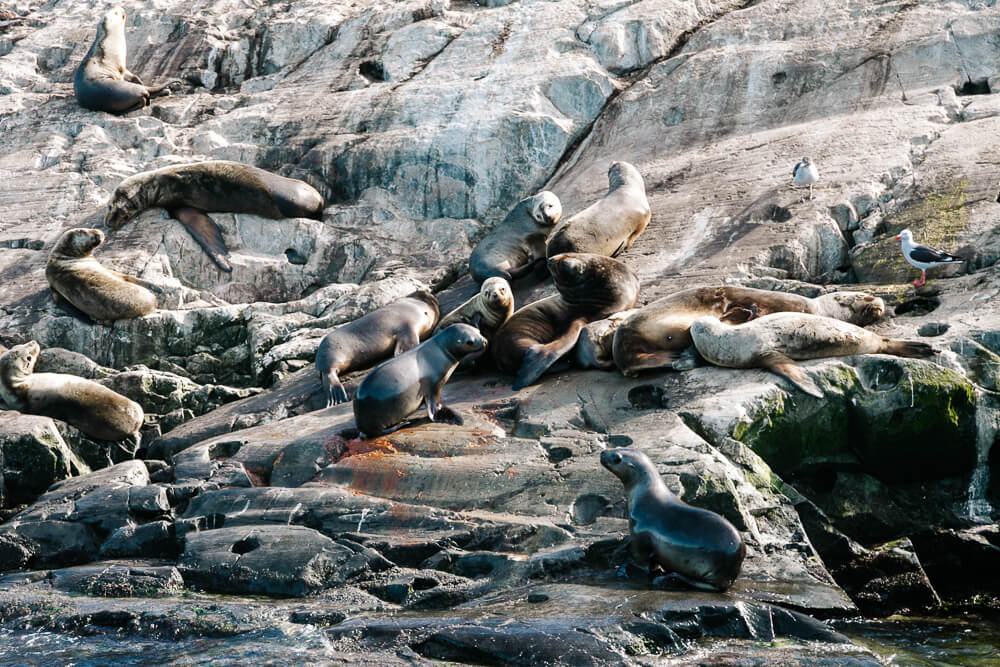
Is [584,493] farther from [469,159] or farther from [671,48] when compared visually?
[671,48]

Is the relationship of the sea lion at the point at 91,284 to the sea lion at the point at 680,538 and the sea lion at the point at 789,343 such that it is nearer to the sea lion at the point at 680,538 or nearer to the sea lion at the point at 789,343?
the sea lion at the point at 789,343

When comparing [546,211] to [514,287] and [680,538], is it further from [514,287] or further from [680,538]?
[680,538]

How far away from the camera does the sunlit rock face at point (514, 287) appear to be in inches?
251

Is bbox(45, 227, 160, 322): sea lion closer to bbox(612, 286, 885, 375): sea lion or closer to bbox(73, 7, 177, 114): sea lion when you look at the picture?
bbox(73, 7, 177, 114): sea lion

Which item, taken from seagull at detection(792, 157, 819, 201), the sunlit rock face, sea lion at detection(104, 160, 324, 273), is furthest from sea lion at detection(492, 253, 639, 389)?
sea lion at detection(104, 160, 324, 273)

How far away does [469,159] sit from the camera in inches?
571

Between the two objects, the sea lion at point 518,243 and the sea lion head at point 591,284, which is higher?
the sea lion head at point 591,284

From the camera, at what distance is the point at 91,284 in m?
12.1

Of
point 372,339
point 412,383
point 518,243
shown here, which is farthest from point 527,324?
point 518,243

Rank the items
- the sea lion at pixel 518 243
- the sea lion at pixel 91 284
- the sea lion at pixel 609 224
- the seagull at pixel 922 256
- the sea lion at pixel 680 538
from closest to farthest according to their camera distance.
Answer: the sea lion at pixel 680 538, the seagull at pixel 922 256, the sea lion at pixel 609 224, the sea lion at pixel 518 243, the sea lion at pixel 91 284

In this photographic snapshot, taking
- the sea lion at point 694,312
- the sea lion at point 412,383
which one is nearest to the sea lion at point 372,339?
the sea lion at point 412,383

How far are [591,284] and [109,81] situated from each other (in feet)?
33.7

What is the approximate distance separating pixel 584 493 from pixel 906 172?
21.5ft

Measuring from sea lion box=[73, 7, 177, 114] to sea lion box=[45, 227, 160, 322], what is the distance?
4.86m
